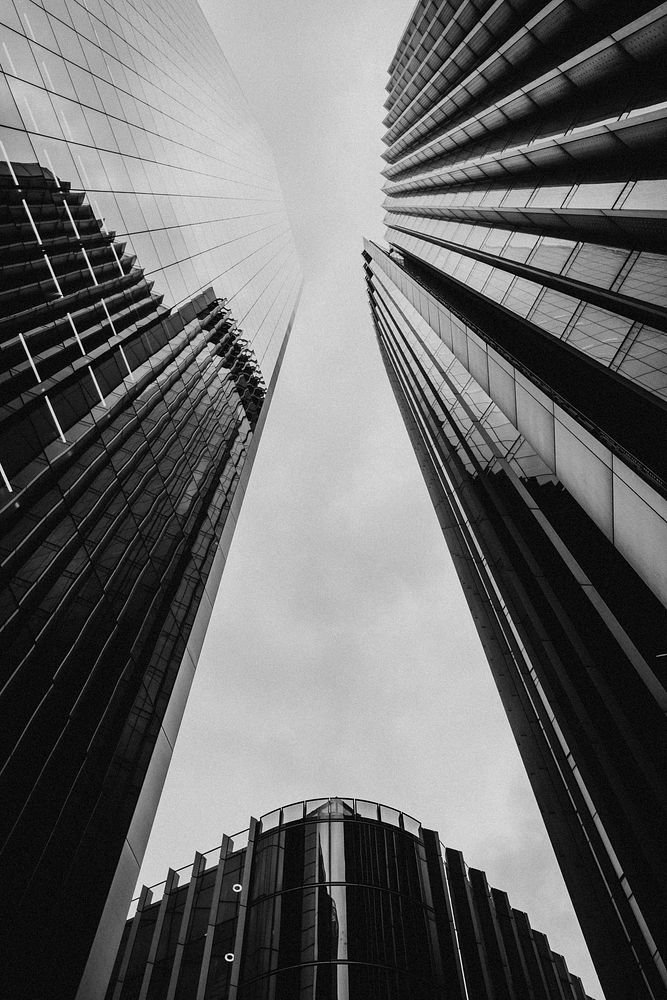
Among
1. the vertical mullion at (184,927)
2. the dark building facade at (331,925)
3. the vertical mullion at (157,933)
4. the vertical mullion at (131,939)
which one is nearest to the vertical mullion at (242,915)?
the dark building facade at (331,925)

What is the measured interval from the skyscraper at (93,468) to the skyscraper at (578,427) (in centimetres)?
1427

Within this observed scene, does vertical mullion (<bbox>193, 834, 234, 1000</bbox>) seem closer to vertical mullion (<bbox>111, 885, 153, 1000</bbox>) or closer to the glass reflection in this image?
the glass reflection

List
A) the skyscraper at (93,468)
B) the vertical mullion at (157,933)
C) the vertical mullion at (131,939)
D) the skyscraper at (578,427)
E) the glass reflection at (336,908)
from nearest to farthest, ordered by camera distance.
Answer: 1. the skyscraper at (578,427)
2. the skyscraper at (93,468)
3. the glass reflection at (336,908)
4. the vertical mullion at (157,933)
5. the vertical mullion at (131,939)

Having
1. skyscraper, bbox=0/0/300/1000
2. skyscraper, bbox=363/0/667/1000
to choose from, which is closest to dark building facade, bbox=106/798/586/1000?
skyscraper, bbox=0/0/300/1000

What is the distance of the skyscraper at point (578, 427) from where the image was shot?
44.1 feet

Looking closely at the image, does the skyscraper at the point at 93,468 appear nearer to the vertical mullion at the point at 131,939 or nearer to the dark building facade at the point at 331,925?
the dark building facade at the point at 331,925

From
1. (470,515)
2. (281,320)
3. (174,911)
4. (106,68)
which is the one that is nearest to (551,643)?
(470,515)

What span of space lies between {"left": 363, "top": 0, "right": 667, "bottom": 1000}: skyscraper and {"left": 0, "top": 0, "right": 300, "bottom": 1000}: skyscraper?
1427 centimetres

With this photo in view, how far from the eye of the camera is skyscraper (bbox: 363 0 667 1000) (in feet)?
44.1

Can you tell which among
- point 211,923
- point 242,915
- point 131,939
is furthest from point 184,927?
point 131,939

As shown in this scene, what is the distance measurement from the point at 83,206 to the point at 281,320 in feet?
147

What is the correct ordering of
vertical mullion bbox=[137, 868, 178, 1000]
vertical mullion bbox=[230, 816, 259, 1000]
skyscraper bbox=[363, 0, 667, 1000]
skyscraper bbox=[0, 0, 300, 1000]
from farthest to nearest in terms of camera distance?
vertical mullion bbox=[137, 868, 178, 1000] < vertical mullion bbox=[230, 816, 259, 1000] < skyscraper bbox=[0, 0, 300, 1000] < skyscraper bbox=[363, 0, 667, 1000]

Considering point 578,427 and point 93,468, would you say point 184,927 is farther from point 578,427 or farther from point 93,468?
point 578,427

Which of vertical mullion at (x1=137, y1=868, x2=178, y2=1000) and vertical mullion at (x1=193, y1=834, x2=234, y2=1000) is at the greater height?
vertical mullion at (x1=193, y1=834, x2=234, y2=1000)
